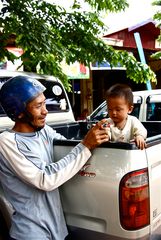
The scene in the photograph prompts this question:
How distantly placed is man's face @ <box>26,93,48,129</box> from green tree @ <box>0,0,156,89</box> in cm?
243

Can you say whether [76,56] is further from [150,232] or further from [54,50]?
[150,232]

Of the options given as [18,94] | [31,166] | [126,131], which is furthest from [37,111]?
[126,131]

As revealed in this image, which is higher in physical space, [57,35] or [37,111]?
[57,35]

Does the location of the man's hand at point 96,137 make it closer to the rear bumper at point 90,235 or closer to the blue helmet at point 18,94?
the blue helmet at point 18,94

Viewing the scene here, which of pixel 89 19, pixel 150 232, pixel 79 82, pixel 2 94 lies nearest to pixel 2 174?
pixel 2 94

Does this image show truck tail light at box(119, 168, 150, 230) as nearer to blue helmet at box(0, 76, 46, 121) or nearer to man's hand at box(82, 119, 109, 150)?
man's hand at box(82, 119, 109, 150)

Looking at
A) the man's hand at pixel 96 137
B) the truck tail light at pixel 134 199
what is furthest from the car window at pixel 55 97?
the truck tail light at pixel 134 199

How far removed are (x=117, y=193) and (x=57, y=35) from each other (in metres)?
3.57

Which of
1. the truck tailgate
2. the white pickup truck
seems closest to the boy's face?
the white pickup truck

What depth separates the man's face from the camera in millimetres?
1906

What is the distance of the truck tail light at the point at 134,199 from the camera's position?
6.10 feet

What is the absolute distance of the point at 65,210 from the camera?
2135mm

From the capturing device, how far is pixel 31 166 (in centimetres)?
180

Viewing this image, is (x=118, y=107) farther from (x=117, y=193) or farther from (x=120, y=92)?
(x=117, y=193)
